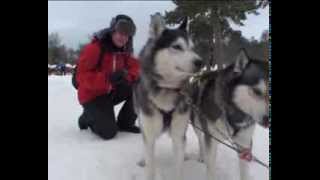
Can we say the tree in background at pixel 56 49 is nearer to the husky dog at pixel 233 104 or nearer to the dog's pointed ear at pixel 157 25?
the dog's pointed ear at pixel 157 25

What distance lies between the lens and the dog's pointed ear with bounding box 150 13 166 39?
79.7 inches

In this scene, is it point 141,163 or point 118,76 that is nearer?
point 141,163

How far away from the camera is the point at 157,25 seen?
2.04 metres

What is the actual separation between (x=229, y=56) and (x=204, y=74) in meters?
0.16

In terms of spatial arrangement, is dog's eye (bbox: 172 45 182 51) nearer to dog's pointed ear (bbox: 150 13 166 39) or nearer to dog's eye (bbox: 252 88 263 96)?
dog's pointed ear (bbox: 150 13 166 39)

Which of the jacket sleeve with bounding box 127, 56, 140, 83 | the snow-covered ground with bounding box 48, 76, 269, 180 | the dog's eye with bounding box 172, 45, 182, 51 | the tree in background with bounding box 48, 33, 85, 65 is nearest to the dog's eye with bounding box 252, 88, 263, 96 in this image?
the dog's eye with bounding box 172, 45, 182, 51

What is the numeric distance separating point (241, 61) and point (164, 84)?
417 millimetres

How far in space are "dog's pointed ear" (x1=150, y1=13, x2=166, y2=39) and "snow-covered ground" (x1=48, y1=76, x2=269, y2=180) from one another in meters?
0.73

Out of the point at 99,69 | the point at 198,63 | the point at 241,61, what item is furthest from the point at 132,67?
the point at 241,61

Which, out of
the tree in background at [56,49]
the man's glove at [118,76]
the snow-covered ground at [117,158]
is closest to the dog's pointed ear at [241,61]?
the snow-covered ground at [117,158]

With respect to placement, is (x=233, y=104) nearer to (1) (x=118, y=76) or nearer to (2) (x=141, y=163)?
(2) (x=141, y=163)
